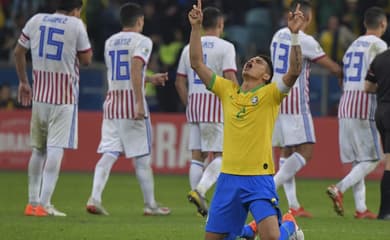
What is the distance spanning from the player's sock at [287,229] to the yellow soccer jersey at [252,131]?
0.66 meters

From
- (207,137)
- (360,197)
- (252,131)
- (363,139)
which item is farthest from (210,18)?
(252,131)

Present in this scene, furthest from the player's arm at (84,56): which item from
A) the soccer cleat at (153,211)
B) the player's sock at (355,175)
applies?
the player's sock at (355,175)

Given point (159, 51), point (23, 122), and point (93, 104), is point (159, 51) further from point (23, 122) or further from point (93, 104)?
point (23, 122)

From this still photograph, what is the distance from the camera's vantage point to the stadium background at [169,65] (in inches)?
879

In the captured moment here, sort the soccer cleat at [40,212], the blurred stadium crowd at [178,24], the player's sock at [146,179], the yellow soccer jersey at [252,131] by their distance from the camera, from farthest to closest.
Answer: the blurred stadium crowd at [178,24] < the player's sock at [146,179] < the soccer cleat at [40,212] < the yellow soccer jersey at [252,131]

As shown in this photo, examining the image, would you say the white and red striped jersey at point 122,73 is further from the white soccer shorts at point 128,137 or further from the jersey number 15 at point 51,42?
the jersey number 15 at point 51,42

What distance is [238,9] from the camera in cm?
2638

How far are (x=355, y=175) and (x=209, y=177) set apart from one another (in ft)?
6.21

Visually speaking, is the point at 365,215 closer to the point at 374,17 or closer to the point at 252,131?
the point at 374,17

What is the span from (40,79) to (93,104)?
9.42 metres

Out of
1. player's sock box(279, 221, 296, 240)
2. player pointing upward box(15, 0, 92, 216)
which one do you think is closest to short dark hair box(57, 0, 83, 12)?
player pointing upward box(15, 0, 92, 216)

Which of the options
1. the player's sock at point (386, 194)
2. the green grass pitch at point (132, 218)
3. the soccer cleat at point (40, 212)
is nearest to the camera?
the green grass pitch at point (132, 218)

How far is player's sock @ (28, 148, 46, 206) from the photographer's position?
552 inches

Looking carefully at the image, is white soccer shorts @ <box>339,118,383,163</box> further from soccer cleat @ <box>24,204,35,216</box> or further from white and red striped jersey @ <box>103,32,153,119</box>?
soccer cleat @ <box>24,204,35,216</box>
